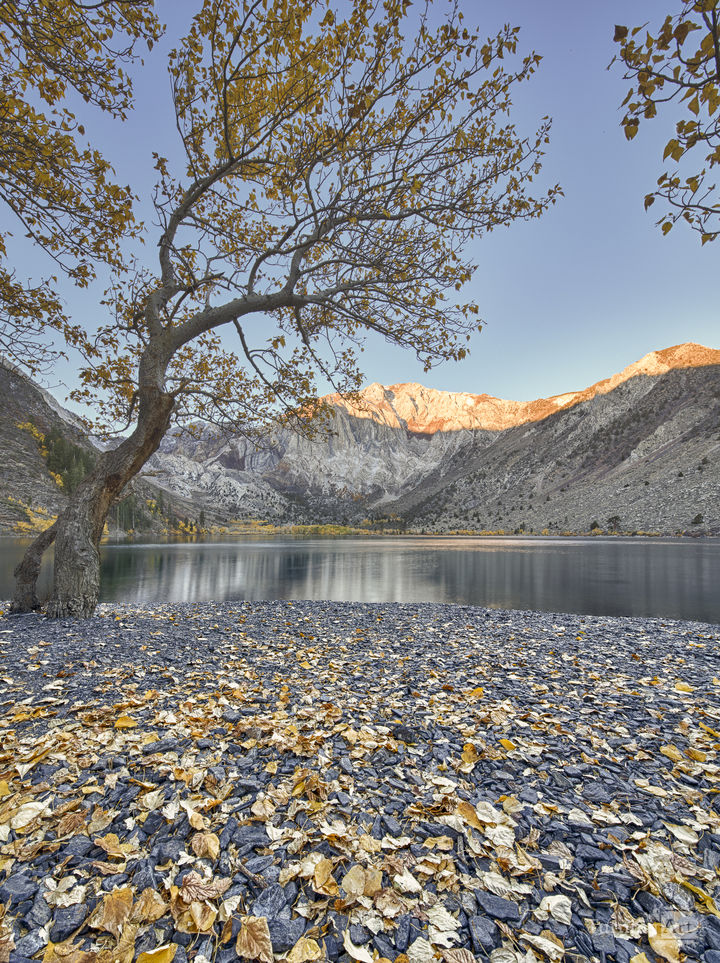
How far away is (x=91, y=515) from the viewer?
40.1 ft

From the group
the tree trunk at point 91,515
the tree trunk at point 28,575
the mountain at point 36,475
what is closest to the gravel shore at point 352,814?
the tree trunk at point 91,515

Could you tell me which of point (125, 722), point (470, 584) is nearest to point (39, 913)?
point (125, 722)

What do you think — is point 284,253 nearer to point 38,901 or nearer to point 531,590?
point 38,901

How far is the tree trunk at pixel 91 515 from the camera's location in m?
12.0

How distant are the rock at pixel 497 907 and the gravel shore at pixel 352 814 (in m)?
0.01

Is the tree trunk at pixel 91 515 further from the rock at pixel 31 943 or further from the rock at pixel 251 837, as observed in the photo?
the rock at pixel 31 943

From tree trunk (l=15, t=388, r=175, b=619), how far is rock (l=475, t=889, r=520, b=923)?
12.3 m

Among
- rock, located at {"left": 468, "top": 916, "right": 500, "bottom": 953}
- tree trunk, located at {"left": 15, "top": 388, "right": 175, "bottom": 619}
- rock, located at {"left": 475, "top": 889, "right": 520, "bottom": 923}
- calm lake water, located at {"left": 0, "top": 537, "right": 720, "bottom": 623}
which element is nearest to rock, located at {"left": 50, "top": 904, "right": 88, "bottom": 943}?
rock, located at {"left": 468, "top": 916, "right": 500, "bottom": 953}

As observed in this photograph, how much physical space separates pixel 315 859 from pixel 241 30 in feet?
38.4

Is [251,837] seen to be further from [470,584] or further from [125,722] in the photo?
[470,584]

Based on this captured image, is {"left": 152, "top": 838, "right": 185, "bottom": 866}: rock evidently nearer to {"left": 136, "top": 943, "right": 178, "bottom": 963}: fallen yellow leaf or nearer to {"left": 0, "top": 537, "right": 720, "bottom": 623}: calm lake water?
{"left": 136, "top": 943, "right": 178, "bottom": 963}: fallen yellow leaf

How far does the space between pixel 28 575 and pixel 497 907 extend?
48.3ft

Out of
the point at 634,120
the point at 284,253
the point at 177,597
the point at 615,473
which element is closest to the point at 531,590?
the point at 177,597

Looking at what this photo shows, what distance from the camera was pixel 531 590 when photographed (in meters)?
32.3
